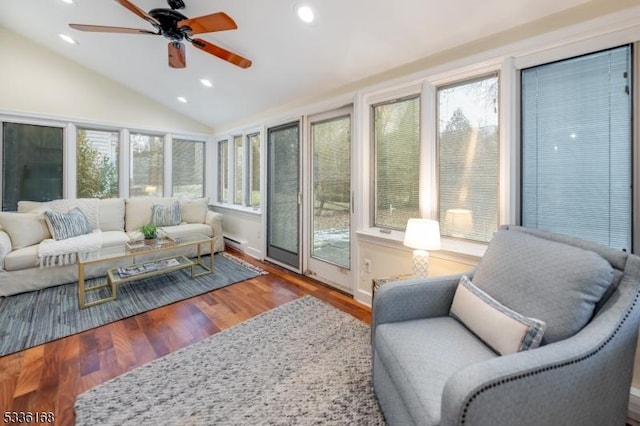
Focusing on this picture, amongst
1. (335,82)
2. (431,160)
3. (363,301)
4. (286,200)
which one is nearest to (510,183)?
(431,160)

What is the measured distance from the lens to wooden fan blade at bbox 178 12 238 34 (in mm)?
1887

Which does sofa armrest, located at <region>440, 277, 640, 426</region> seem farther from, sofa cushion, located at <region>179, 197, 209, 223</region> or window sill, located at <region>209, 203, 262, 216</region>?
sofa cushion, located at <region>179, 197, 209, 223</region>

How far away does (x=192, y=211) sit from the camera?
4809 mm

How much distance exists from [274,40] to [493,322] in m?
2.80

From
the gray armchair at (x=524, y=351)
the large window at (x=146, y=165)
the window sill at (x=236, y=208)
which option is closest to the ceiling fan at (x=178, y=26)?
the gray armchair at (x=524, y=351)

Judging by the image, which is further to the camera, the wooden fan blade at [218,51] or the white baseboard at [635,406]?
the wooden fan blade at [218,51]

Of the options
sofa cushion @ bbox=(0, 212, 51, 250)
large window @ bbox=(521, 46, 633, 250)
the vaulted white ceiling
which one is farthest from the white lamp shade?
sofa cushion @ bbox=(0, 212, 51, 250)

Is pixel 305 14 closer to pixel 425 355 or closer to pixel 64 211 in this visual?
pixel 425 355

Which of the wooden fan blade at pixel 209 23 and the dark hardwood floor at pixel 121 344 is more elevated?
the wooden fan blade at pixel 209 23

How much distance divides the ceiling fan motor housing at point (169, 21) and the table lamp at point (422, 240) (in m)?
2.38

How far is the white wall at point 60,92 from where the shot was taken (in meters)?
3.73

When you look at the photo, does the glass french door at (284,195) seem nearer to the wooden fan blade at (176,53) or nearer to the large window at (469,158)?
the wooden fan blade at (176,53)

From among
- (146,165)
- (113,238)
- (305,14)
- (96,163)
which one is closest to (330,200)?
(305,14)

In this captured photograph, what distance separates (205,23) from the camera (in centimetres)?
198
